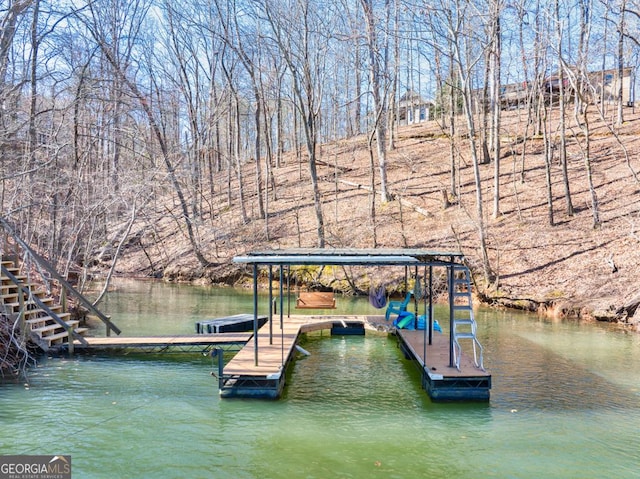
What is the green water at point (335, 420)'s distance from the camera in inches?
282

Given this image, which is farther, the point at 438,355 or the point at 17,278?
the point at 17,278

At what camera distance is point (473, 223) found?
25.7 meters

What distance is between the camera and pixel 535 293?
20703 millimetres

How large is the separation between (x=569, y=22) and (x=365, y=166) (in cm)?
1549

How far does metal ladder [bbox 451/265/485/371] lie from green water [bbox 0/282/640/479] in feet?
2.57

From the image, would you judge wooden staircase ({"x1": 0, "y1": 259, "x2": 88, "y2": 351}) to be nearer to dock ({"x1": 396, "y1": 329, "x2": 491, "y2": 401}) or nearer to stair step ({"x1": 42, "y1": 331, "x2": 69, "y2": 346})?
stair step ({"x1": 42, "y1": 331, "x2": 69, "y2": 346})

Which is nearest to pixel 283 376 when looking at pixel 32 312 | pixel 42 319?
pixel 42 319

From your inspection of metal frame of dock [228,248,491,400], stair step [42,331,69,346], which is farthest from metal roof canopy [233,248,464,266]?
stair step [42,331,69,346]

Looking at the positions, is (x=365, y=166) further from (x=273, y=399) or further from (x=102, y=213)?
(x=273, y=399)

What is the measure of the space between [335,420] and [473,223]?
18.5 metres

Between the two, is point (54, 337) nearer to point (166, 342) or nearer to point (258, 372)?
point (166, 342)

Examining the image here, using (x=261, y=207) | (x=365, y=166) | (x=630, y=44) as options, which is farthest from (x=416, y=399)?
(x=365, y=166)

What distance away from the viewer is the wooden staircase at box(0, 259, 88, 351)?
12.4 meters

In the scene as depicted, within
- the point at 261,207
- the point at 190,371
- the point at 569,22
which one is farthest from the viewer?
the point at 261,207
